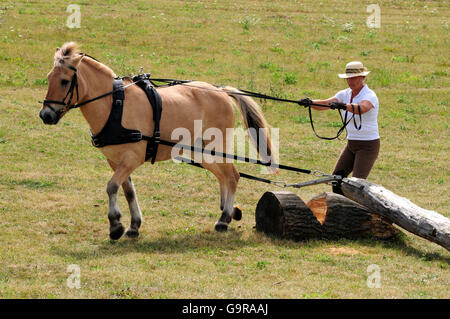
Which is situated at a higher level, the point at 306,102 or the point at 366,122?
the point at 306,102

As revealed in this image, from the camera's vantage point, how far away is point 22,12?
1093 inches

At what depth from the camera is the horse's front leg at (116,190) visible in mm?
7973

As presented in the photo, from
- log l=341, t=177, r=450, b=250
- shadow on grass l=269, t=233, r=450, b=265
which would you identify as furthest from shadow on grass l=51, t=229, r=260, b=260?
log l=341, t=177, r=450, b=250

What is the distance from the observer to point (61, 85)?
25.1 ft

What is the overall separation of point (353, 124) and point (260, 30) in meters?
20.1

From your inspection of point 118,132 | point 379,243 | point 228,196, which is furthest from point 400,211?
point 118,132

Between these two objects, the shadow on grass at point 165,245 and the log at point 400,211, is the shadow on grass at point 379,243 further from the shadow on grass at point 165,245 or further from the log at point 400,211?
the shadow on grass at point 165,245

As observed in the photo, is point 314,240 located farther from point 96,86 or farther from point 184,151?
point 96,86

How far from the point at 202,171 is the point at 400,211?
5.52 metres

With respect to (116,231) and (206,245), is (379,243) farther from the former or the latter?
(116,231)

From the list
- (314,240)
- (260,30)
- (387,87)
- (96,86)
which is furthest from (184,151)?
(260,30)

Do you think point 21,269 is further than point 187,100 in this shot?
No

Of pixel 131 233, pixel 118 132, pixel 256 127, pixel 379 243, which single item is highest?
pixel 118 132

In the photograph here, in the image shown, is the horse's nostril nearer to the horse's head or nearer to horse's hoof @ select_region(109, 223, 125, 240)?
the horse's head
